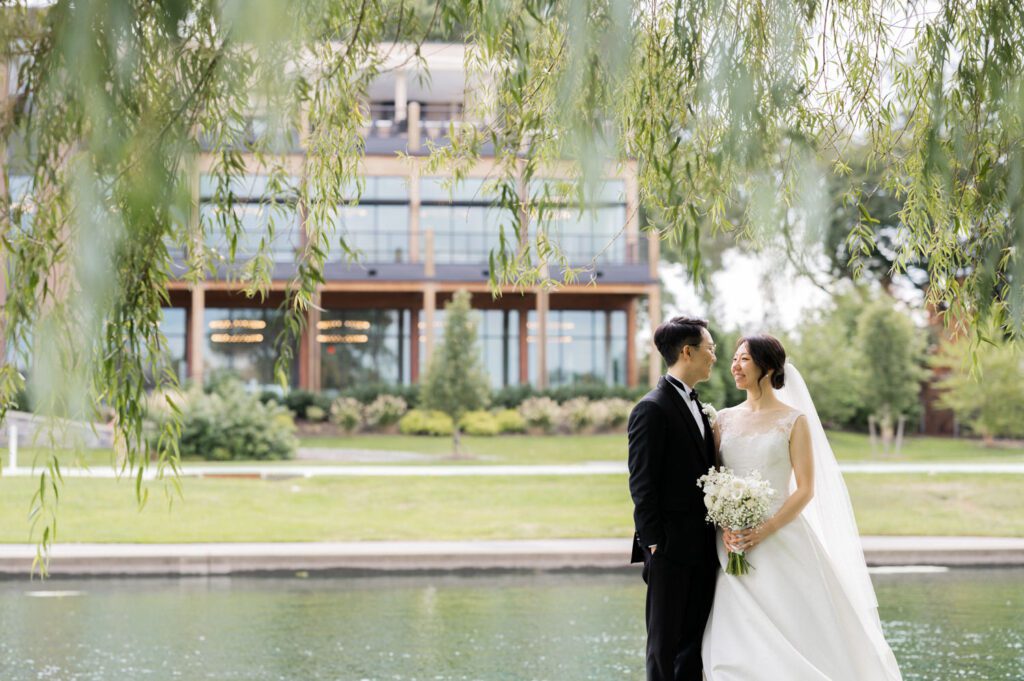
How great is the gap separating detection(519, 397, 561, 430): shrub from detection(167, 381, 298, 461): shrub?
303 inches

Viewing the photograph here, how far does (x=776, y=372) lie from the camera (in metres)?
5.66

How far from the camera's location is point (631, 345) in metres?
37.7

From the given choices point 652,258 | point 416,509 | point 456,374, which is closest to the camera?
point 416,509

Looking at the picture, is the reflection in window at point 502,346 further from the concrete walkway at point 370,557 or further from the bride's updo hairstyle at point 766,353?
the bride's updo hairstyle at point 766,353

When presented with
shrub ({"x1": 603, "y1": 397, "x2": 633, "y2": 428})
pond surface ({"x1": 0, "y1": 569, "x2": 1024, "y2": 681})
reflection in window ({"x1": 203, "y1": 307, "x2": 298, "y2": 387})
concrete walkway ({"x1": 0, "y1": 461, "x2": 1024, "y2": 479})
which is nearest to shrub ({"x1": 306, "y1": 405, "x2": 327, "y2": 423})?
reflection in window ({"x1": 203, "y1": 307, "x2": 298, "y2": 387})

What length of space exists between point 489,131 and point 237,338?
109ft

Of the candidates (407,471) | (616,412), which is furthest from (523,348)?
(407,471)

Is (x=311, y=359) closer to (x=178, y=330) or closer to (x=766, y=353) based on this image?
(x=178, y=330)

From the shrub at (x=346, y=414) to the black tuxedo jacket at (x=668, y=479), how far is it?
1000 inches

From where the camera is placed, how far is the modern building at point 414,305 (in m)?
34.3

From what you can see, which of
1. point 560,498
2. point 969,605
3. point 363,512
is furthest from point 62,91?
point 560,498

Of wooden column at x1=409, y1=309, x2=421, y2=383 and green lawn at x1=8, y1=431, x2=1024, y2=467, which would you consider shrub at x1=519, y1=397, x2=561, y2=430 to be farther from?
wooden column at x1=409, y1=309, x2=421, y2=383

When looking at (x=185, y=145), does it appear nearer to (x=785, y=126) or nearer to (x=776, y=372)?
(x=785, y=126)

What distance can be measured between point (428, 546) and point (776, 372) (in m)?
7.50
